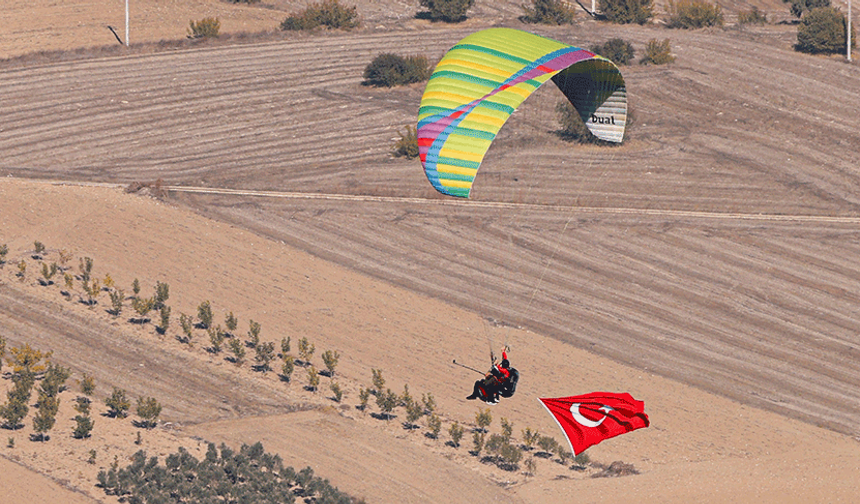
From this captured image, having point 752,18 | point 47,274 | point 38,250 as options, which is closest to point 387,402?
point 47,274

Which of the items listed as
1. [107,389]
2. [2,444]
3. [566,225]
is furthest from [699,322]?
[2,444]

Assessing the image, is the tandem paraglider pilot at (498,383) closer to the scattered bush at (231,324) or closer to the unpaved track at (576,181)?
the unpaved track at (576,181)

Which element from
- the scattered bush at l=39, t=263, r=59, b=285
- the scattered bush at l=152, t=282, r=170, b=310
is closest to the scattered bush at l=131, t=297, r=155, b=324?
the scattered bush at l=152, t=282, r=170, b=310

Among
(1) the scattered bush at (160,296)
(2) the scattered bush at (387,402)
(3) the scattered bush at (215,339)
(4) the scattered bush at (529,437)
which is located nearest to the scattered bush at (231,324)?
(3) the scattered bush at (215,339)

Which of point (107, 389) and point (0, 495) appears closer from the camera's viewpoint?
point (0, 495)

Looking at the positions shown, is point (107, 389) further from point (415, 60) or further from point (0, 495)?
point (415, 60)

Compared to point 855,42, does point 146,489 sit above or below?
below

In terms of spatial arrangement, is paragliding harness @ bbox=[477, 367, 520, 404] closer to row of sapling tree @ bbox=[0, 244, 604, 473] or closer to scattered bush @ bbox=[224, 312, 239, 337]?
row of sapling tree @ bbox=[0, 244, 604, 473]
